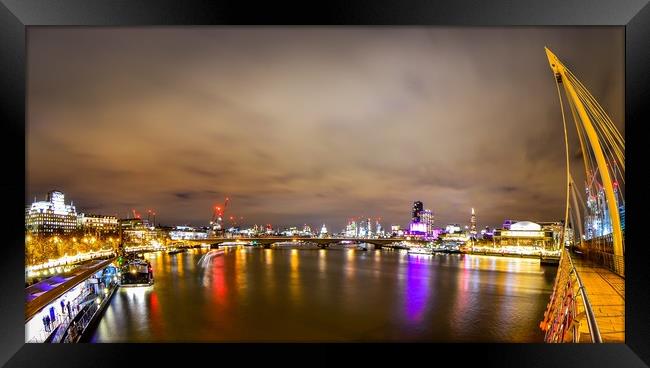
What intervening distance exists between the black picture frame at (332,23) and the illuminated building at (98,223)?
2787 cm

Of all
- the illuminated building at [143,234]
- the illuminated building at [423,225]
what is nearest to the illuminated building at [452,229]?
the illuminated building at [423,225]

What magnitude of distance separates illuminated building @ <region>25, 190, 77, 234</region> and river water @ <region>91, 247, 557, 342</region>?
372 inches

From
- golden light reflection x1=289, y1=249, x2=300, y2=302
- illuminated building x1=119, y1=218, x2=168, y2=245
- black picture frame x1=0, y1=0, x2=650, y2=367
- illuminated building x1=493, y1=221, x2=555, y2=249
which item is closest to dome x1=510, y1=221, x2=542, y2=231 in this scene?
illuminated building x1=493, y1=221, x2=555, y2=249

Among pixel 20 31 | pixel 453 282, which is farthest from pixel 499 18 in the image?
pixel 453 282

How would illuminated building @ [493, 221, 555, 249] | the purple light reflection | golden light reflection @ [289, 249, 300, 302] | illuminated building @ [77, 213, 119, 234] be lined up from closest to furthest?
the purple light reflection < golden light reflection @ [289, 249, 300, 302] < illuminated building @ [77, 213, 119, 234] < illuminated building @ [493, 221, 555, 249]

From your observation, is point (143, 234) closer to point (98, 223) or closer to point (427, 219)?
point (98, 223)

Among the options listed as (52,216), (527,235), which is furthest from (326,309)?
(527,235)

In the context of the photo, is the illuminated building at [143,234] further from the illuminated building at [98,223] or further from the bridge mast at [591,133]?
the bridge mast at [591,133]

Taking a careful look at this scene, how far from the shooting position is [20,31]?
3.36 meters

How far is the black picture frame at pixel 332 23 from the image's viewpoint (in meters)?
3.16

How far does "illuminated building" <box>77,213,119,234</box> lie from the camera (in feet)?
95.3

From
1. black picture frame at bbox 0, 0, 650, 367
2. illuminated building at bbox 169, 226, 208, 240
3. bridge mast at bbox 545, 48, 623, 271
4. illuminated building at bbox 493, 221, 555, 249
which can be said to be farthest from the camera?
illuminated building at bbox 169, 226, 208, 240

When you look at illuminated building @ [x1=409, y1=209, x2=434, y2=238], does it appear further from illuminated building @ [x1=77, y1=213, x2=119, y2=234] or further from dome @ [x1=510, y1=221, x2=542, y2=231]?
illuminated building @ [x1=77, y1=213, x2=119, y2=234]

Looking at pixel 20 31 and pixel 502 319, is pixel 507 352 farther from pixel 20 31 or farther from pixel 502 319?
pixel 502 319
